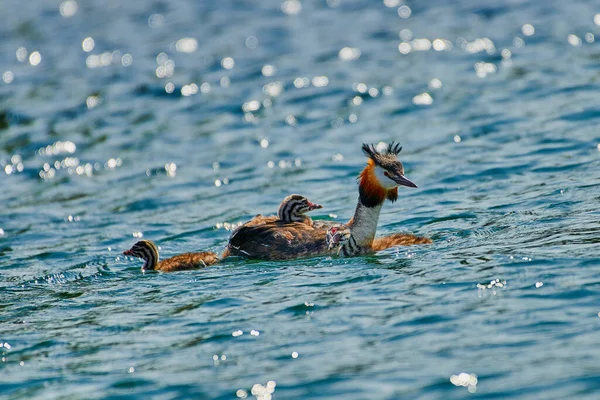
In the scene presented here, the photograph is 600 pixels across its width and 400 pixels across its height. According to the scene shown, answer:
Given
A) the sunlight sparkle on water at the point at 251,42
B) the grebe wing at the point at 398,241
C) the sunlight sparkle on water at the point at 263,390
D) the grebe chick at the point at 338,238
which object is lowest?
the sunlight sparkle on water at the point at 263,390

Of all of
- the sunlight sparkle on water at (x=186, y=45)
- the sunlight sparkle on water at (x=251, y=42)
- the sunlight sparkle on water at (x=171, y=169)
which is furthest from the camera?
the sunlight sparkle on water at (x=186, y=45)

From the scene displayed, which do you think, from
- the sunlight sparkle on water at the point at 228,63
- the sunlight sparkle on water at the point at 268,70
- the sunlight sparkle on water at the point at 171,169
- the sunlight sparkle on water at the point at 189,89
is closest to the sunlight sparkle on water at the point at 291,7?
the sunlight sparkle on water at the point at 228,63

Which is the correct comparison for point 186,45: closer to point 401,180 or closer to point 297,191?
point 297,191

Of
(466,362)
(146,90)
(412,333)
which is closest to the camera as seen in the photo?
(466,362)

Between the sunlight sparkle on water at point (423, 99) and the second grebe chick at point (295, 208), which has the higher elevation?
the sunlight sparkle on water at point (423, 99)

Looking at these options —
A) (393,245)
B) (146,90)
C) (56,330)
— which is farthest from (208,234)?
(146,90)

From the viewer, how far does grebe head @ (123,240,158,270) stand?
1355cm

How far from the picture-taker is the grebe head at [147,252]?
13547 mm

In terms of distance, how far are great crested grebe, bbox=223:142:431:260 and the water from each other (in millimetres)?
262

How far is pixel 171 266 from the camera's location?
13375 millimetres

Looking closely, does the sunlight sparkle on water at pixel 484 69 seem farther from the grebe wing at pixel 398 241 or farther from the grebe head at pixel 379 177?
the grebe wing at pixel 398 241

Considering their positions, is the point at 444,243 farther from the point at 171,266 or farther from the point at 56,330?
the point at 56,330

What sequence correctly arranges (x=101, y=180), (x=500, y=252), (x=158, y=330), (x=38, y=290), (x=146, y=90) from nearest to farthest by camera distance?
1. (x=158, y=330)
2. (x=500, y=252)
3. (x=38, y=290)
4. (x=101, y=180)
5. (x=146, y=90)

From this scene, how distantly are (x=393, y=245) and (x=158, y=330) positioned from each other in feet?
12.3
